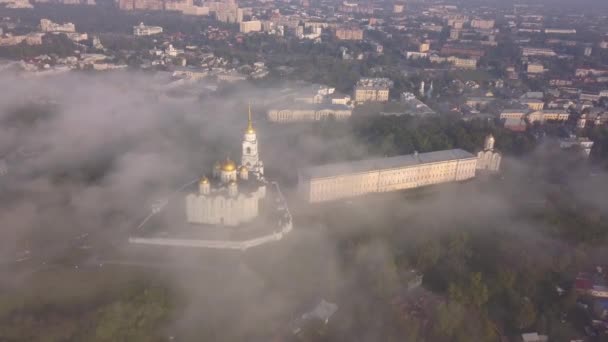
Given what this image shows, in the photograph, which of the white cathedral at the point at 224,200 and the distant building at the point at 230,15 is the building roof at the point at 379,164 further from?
the distant building at the point at 230,15

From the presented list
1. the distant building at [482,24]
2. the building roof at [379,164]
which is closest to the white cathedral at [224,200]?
the building roof at [379,164]

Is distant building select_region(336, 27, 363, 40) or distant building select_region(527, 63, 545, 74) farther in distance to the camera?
distant building select_region(336, 27, 363, 40)

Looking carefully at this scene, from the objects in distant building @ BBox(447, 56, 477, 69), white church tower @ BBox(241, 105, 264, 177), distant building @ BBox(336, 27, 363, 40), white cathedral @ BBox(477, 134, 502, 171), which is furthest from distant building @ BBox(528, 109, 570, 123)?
distant building @ BBox(336, 27, 363, 40)

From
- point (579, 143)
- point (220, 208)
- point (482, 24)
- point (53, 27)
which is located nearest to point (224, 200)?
point (220, 208)

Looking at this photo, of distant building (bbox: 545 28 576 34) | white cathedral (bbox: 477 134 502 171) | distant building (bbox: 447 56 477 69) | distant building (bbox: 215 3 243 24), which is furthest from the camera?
distant building (bbox: 215 3 243 24)

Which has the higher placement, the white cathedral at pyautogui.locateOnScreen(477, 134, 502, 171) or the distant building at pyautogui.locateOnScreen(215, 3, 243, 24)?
the distant building at pyautogui.locateOnScreen(215, 3, 243, 24)

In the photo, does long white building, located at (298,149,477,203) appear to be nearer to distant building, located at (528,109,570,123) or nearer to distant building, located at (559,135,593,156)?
distant building, located at (559,135,593,156)

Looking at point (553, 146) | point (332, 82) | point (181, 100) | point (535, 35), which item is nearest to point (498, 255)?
point (553, 146)

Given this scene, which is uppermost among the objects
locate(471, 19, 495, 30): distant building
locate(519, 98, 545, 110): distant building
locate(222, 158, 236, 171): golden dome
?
locate(471, 19, 495, 30): distant building
